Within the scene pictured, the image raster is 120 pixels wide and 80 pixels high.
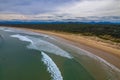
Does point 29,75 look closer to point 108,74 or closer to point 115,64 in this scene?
point 108,74

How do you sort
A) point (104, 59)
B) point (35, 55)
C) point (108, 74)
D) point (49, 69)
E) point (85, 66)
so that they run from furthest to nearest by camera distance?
point (35, 55), point (104, 59), point (85, 66), point (49, 69), point (108, 74)

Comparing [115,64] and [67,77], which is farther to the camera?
[115,64]

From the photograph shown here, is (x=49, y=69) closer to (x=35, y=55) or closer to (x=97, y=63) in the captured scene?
(x=97, y=63)

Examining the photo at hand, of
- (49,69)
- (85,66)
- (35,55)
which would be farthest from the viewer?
(35,55)

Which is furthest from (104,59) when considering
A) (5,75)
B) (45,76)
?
(5,75)

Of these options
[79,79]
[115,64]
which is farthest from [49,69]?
[115,64]

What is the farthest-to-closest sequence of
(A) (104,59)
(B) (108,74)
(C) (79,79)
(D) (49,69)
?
(A) (104,59), (D) (49,69), (B) (108,74), (C) (79,79)

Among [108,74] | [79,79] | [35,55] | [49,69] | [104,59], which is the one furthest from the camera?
[35,55]

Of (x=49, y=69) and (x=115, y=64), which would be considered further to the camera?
(x=115, y=64)
